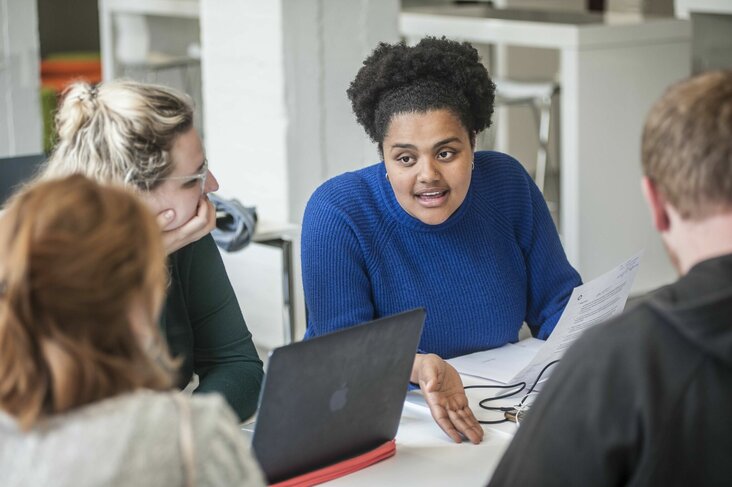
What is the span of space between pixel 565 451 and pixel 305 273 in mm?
1063

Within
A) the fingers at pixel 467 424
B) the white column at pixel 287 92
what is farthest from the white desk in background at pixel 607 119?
the fingers at pixel 467 424

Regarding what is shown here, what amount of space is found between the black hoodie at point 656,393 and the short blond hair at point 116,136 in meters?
0.86

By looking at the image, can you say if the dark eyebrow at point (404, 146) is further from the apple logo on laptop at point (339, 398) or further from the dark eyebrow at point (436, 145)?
A: the apple logo on laptop at point (339, 398)

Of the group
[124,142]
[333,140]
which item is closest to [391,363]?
[124,142]

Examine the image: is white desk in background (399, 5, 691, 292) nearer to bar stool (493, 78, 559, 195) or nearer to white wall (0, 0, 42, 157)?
Result: bar stool (493, 78, 559, 195)

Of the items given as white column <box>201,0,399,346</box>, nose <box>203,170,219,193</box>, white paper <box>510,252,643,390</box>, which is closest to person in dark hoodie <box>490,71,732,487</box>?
white paper <box>510,252,643,390</box>

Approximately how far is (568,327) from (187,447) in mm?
931

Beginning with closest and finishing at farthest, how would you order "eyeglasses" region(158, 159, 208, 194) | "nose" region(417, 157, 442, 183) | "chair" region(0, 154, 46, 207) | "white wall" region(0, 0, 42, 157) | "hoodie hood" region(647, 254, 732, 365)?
"hoodie hood" region(647, 254, 732, 365), "eyeglasses" region(158, 159, 208, 194), "nose" region(417, 157, 442, 183), "chair" region(0, 154, 46, 207), "white wall" region(0, 0, 42, 157)

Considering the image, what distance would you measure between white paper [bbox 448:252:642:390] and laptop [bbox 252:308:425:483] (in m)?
0.32

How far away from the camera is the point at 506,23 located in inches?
177

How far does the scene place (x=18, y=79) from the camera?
430cm

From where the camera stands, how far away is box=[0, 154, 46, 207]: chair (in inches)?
112

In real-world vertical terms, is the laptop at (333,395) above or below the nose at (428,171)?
below

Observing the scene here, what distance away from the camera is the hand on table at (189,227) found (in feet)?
6.07
